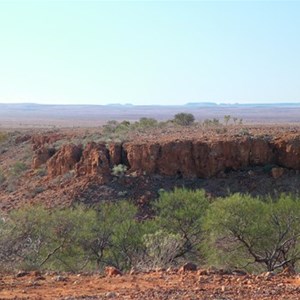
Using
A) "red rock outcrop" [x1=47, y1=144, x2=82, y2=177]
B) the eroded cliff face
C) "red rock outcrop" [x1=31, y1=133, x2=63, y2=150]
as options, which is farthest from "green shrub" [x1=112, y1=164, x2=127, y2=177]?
"red rock outcrop" [x1=31, y1=133, x2=63, y2=150]

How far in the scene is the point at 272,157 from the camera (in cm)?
3409

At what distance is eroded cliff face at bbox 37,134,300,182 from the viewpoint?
33.5 meters

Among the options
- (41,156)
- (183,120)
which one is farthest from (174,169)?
(183,120)

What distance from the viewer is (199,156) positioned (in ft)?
111

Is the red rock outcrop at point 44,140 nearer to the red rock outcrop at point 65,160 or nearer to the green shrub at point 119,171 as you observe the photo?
the red rock outcrop at point 65,160

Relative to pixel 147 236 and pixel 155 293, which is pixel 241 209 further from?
pixel 155 293

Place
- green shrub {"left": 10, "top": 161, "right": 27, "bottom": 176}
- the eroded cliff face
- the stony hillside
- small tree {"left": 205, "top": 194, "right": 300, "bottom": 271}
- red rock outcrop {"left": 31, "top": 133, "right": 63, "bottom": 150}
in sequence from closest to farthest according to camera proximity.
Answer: small tree {"left": 205, "top": 194, "right": 300, "bottom": 271}, the stony hillside, the eroded cliff face, green shrub {"left": 10, "top": 161, "right": 27, "bottom": 176}, red rock outcrop {"left": 31, "top": 133, "right": 63, "bottom": 150}

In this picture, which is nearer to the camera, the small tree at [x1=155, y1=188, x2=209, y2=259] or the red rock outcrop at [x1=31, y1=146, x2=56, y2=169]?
the small tree at [x1=155, y1=188, x2=209, y2=259]

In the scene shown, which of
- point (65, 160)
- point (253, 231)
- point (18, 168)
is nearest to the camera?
point (253, 231)

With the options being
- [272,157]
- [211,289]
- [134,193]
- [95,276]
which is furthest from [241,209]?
[272,157]

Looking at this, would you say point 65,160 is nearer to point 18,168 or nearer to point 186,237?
point 18,168

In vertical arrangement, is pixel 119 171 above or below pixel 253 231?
below

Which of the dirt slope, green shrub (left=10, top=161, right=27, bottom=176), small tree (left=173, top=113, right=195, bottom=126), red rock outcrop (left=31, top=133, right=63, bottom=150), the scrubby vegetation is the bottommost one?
green shrub (left=10, top=161, right=27, bottom=176)

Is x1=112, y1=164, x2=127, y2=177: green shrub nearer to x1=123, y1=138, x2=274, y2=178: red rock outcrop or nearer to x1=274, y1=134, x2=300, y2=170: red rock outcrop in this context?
x1=123, y1=138, x2=274, y2=178: red rock outcrop
